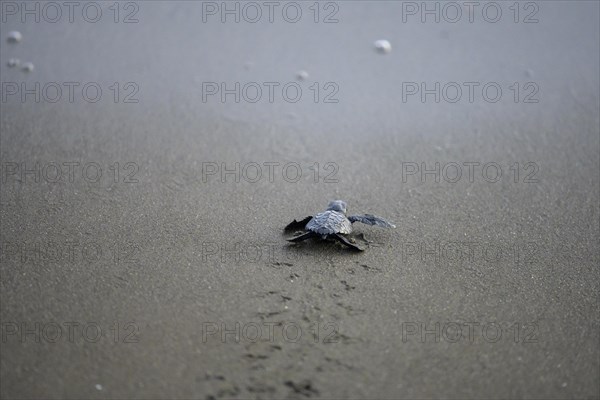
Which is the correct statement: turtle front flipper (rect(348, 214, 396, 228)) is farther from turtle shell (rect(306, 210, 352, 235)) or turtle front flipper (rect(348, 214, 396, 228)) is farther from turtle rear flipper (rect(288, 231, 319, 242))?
turtle rear flipper (rect(288, 231, 319, 242))

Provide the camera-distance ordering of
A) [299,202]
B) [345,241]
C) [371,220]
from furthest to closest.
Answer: [299,202] → [371,220] → [345,241]

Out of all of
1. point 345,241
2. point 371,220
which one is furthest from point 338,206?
point 345,241

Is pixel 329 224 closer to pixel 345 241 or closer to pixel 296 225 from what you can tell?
pixel 345 241

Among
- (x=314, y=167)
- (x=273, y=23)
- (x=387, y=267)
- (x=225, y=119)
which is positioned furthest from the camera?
(x=273, y=23)

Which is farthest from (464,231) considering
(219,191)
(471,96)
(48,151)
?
(48,151)

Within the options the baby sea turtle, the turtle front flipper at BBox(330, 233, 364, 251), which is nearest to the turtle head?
the baby sea turtle

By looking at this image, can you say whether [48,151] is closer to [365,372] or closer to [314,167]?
[314,167]
